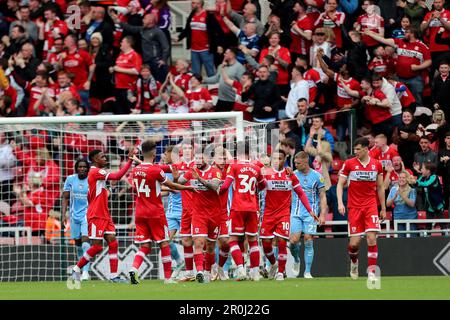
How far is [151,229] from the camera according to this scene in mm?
18891

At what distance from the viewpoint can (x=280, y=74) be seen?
87.2 feet

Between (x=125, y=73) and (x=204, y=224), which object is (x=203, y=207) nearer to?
(x=204, y=224)

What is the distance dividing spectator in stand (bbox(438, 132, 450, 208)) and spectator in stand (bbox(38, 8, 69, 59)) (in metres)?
11.0

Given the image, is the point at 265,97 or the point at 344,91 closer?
the point at 344,91

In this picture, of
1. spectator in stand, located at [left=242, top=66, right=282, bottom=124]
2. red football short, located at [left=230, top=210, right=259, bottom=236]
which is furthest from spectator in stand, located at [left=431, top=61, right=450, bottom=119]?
red football short, located at [left=230, top=210, right=259, bottom=236]

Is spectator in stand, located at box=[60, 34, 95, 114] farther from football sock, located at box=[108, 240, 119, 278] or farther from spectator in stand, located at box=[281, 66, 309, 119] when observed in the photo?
football sock, located at box=[108, 240, 119, 278]

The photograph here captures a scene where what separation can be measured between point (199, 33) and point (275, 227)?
871cm

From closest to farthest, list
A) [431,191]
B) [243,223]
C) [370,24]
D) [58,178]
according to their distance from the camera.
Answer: [243,223], [431,191], [58,178], [370,24]

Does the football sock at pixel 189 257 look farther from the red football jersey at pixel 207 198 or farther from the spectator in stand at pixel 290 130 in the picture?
the spectator in stand at pixel 290 130

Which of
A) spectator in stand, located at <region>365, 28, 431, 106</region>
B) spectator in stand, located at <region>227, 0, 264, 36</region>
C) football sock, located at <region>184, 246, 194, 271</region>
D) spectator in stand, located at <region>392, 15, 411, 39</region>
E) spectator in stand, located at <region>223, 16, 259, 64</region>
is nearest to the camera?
football sock, located at <region>184, 246, 194, 271</region>

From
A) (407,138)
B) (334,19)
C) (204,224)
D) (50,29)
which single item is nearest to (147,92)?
(50,29)

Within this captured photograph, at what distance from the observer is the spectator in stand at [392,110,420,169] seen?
2400 centimetres

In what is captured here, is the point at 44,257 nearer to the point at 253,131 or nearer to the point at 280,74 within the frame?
the point at 253,131

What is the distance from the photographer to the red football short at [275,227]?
20.3 metres
